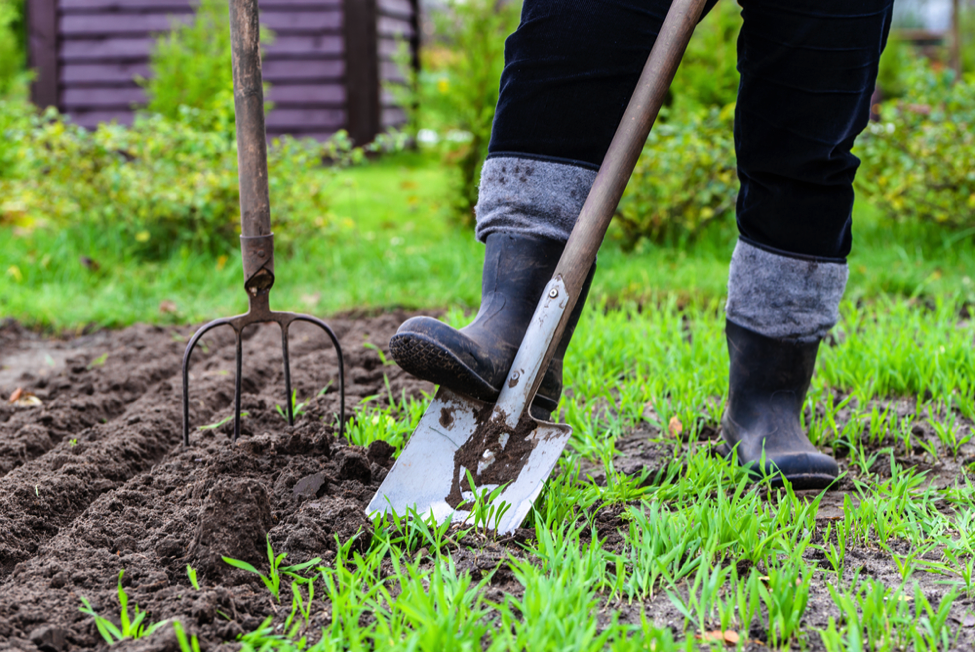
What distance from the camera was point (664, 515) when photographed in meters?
1.40

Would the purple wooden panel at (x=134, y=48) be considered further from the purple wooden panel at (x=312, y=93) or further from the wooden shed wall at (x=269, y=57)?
the purple wooden panel at (x=312, y=93)

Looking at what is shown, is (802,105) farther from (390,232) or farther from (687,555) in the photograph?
(390,232)

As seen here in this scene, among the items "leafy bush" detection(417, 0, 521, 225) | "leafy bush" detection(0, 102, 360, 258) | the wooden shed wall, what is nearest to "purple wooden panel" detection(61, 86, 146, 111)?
the wooden shed wall

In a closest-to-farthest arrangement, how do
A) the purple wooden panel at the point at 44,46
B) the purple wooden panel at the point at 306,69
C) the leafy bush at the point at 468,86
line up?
the leafy bush at the point at 468,86
the purple wooden panel at the point at 44,46
the purple wooden panel at the point at 306,69

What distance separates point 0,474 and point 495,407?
1.15 meters

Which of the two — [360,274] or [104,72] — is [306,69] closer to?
[104,72]

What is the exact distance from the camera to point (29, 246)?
4.11m

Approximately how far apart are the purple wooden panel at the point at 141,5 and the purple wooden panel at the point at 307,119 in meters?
1.00

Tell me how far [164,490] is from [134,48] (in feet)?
23.8

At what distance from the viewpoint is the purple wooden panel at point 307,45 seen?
24.7ft

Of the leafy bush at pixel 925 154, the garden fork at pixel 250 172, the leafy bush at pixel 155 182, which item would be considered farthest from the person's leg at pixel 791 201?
the leafy bush at pixel 155 182

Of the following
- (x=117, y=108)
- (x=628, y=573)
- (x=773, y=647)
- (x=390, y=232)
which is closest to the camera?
(x=773, y=647)

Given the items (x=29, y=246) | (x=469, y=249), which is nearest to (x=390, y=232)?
(x=469, y=249)

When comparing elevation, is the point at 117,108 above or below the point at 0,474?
above
